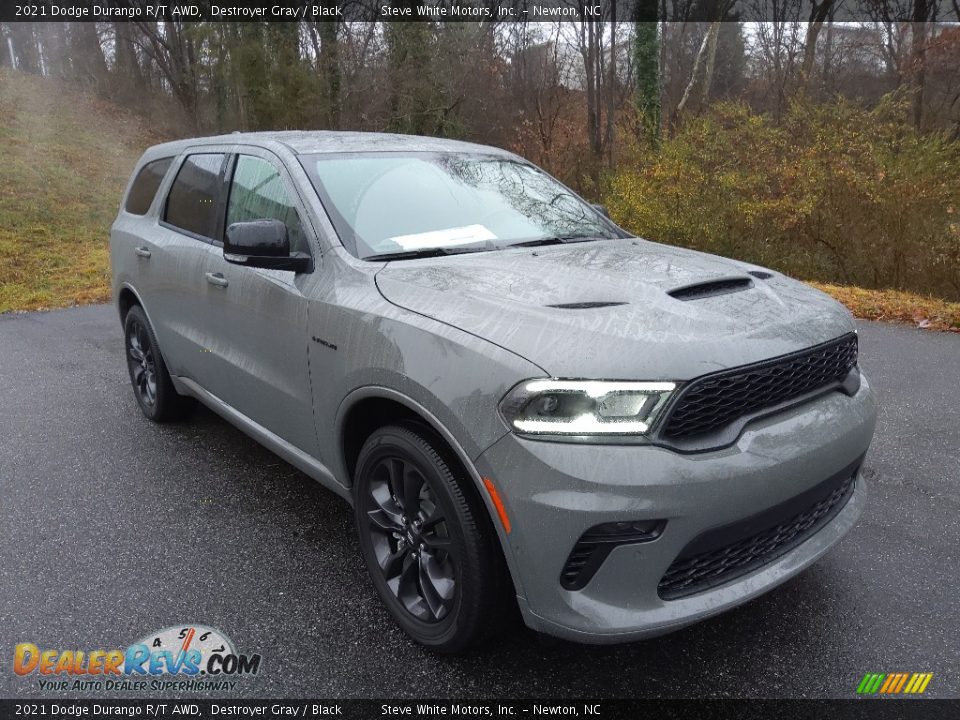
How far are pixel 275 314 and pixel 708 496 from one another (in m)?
1.93

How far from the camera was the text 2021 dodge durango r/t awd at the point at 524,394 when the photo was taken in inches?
79.3

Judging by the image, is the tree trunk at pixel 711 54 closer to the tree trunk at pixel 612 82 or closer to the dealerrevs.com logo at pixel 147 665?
the tree trunk at pixel 612 82

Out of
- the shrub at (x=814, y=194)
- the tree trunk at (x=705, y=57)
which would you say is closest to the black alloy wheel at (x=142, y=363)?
the shrub at (x=814, y=194)

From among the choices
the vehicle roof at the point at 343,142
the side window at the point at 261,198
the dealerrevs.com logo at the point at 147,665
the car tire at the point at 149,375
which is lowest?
the dealerrevs.com logo at the point at 147,665

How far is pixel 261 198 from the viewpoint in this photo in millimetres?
3412

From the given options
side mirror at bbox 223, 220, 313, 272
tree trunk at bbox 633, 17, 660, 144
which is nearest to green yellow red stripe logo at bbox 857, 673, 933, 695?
side mirror at bbox 223, 220, 313, 272

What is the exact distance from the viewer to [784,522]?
2297 mm

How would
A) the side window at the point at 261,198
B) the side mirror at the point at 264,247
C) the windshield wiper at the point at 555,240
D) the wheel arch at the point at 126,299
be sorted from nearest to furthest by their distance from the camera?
the side mirror at the point at 264,247, the side window at the point at 261,198, the windshield wiper at the point at 555,240, the wheel arch at the point at 126,299

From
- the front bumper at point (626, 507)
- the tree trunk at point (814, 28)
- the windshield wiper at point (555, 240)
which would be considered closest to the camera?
the front bumper at point (626, 507)

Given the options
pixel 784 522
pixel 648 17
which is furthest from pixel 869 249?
pixel 784 522

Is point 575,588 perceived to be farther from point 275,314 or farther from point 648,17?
point 648,17

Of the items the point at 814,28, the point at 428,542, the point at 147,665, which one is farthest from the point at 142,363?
the point at 814,28

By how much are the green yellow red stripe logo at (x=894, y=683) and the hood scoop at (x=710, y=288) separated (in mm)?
1348

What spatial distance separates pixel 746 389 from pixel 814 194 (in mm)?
9703
